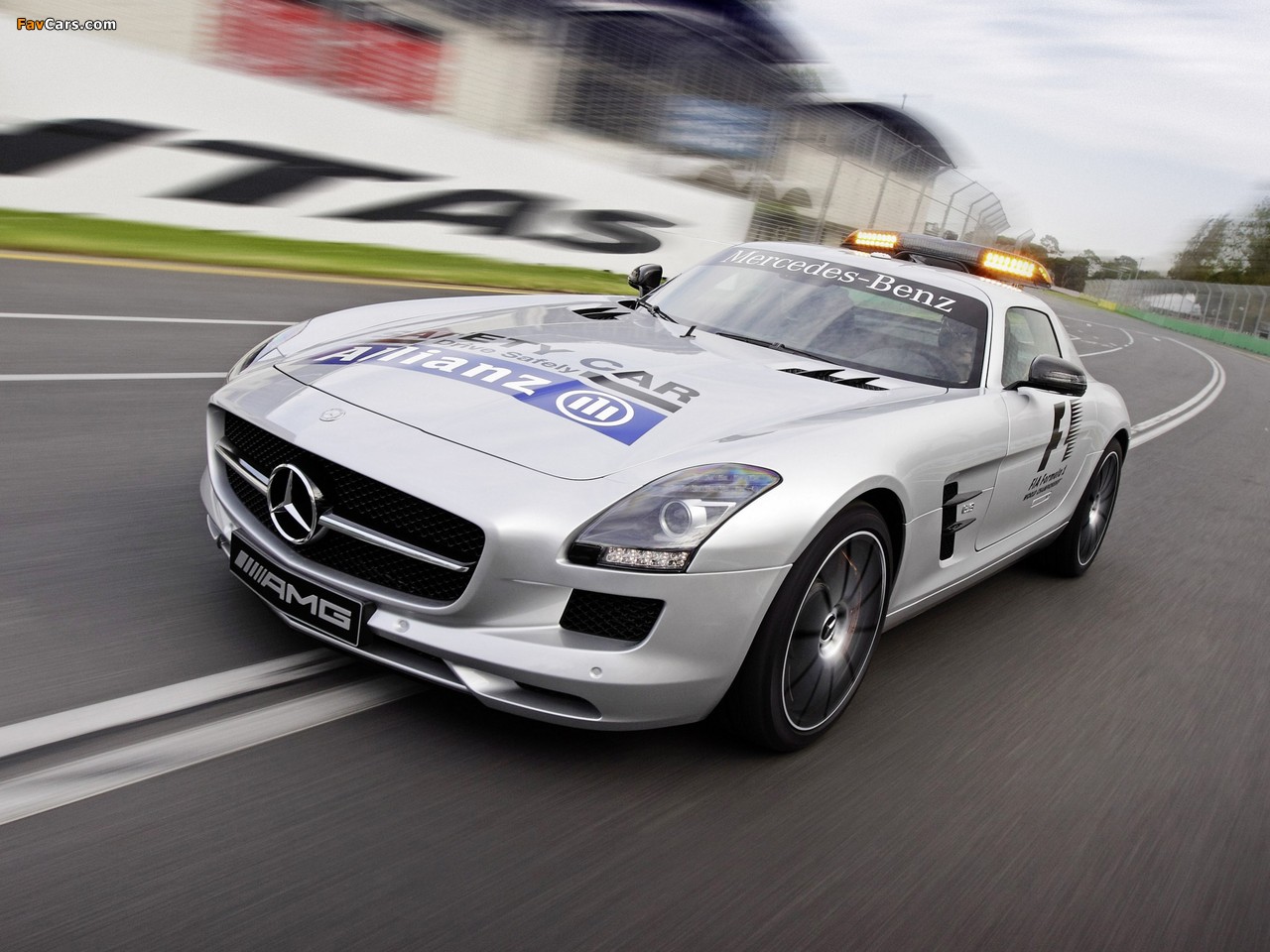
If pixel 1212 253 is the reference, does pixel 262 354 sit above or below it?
above

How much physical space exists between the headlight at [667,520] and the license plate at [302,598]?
1.83 ft

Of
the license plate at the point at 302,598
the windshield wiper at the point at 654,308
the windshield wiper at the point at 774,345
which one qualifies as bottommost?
the license plate at the point at 302,598

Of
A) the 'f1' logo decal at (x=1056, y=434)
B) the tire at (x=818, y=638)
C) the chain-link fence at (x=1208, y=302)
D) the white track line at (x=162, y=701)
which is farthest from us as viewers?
the chain-link fence at (x=1208, y=302)

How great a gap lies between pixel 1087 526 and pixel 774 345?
2.03 m

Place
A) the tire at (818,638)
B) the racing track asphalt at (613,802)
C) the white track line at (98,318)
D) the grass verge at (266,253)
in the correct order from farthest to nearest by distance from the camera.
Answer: the grass verge at (266,253) → the white track line at (98,318) → the tire at (818,638) → the racing track asphalt at (613,802)

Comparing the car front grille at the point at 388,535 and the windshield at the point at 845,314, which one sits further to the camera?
the windshield at the point at 845,314

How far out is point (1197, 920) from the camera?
2725 mm

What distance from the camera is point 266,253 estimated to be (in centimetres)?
1158

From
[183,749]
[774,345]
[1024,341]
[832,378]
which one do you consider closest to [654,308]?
[774,345]

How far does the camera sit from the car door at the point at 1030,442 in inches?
163

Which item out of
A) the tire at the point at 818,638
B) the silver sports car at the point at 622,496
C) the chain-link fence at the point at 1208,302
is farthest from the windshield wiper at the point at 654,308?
the chain-link fence at the point at 1208,302

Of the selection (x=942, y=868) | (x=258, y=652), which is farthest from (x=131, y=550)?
(x=942, y=868)

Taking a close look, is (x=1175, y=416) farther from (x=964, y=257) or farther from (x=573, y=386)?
(x=573, y=386)

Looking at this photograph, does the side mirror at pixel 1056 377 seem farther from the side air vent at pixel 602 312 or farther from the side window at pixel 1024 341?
the side air vent at pixel 602 312
